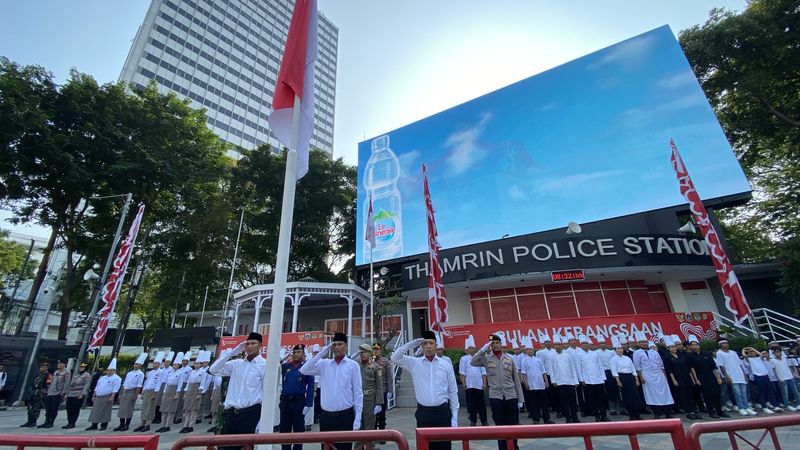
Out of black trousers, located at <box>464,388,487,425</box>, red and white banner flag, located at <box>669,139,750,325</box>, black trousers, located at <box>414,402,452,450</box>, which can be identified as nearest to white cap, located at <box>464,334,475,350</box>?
black trousers, located at <box>464,388,487,425</box>

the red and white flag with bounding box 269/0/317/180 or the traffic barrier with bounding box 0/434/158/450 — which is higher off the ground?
the red and white flag with bounding box 269/0/317/180

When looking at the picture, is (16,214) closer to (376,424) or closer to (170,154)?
(170,154)

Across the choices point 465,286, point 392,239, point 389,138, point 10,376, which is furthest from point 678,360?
point 10,376

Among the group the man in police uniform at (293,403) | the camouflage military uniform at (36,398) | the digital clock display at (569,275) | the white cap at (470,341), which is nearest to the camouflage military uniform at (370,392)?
the man in police uniform at (293,403)

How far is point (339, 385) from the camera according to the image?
17.3ft

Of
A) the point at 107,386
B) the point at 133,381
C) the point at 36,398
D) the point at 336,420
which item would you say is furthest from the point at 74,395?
the point at 336,420

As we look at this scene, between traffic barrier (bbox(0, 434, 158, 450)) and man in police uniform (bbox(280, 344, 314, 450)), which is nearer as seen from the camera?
traffic barrier (bbox(0, 434, 158, 450))

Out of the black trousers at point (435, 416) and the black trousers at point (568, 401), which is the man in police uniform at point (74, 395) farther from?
the black trousers at point (568, 401)

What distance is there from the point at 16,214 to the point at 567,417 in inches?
1139

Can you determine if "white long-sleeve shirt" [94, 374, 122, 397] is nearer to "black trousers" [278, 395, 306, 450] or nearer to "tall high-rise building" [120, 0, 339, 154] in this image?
"black trousers" [278, 395, 306, 450]

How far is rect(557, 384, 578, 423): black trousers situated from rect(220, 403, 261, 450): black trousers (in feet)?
25.0

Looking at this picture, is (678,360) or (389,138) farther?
(389,138)

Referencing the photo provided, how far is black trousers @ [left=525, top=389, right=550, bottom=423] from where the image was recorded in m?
9.16

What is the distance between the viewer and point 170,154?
22.2 m
